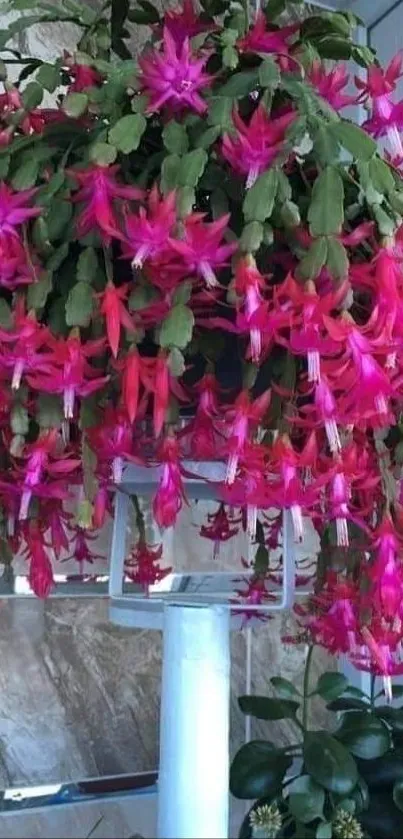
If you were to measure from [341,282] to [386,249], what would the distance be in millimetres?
59

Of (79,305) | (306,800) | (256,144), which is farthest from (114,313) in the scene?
(306,800)

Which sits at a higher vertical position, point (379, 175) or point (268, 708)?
point (379, 175)

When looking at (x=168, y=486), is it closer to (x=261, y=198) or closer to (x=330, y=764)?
(x=261, y=198)

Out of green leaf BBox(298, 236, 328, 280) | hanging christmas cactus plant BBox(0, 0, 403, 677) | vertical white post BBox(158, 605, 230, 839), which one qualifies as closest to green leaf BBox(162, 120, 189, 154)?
hanging christmas cactus plant BBox(0, 0, 403, 677)

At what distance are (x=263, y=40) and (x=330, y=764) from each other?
0.55 m

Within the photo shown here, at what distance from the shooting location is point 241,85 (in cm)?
60

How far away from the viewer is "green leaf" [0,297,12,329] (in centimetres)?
58

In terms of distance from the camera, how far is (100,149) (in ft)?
1.85

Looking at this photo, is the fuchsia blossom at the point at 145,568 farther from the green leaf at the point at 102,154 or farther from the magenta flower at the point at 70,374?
the green leaf at the point at 102,154

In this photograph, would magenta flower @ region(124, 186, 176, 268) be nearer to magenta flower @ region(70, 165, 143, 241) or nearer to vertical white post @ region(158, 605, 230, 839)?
magenta flower @ region(70, 165, 143, 241)

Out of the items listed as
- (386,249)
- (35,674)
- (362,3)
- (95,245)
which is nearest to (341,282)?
(386,249)

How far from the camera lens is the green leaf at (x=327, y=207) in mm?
537

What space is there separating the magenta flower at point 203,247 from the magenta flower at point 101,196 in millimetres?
42

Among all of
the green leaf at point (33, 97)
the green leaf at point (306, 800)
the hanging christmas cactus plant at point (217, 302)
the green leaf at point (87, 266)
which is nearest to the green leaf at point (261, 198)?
the hanging christmas cactus plant at point (217, 302)
